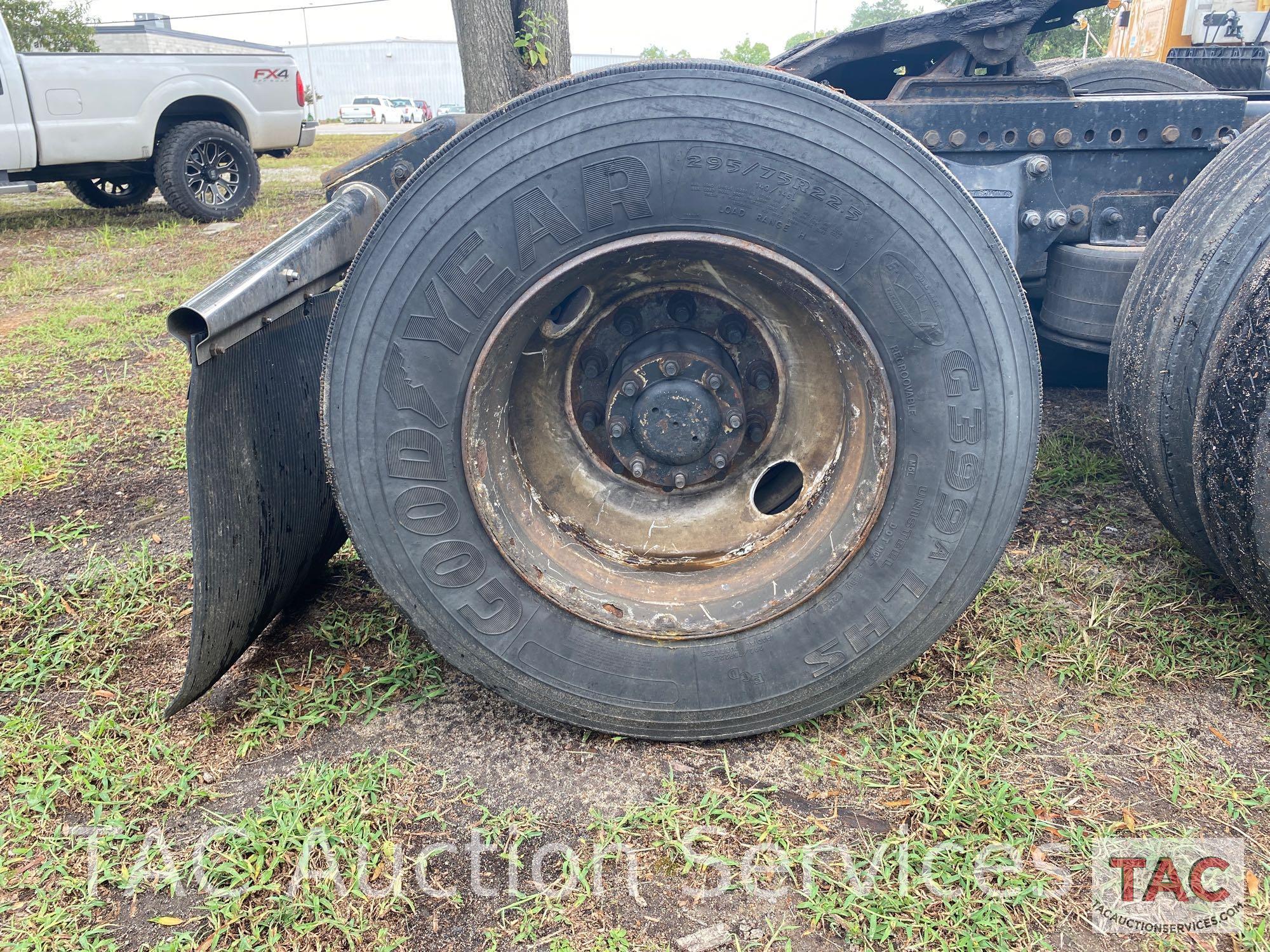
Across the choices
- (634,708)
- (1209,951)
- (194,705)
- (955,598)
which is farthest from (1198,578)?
(194,705)

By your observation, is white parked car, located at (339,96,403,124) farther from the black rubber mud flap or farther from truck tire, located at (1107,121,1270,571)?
truck tire, located at (1107,121,1270,571)

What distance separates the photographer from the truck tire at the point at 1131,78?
139 inches

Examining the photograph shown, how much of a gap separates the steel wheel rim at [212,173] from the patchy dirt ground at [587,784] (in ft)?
23.8

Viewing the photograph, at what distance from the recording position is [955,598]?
1.83 meters

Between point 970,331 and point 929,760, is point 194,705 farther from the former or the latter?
point 970,331

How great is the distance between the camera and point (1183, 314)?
193 centimetres

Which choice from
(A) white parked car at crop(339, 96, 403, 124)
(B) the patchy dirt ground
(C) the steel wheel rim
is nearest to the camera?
(B) the patchy dirt ground

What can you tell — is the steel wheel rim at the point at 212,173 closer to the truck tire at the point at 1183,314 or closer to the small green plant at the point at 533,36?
the small green plant at the point at 533,36

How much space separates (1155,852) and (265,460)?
6.29 feet

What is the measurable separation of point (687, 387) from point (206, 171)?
338 inches

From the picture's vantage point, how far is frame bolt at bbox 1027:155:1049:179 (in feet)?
7.29

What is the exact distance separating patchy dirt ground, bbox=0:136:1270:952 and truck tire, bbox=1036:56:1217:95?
1884mm

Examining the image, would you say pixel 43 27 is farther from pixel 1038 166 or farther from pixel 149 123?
pixel 1038 166

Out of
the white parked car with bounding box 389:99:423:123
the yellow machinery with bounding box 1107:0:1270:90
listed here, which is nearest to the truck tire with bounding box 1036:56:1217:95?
the yellow machinery with bounding box 1107:0:1270:90
